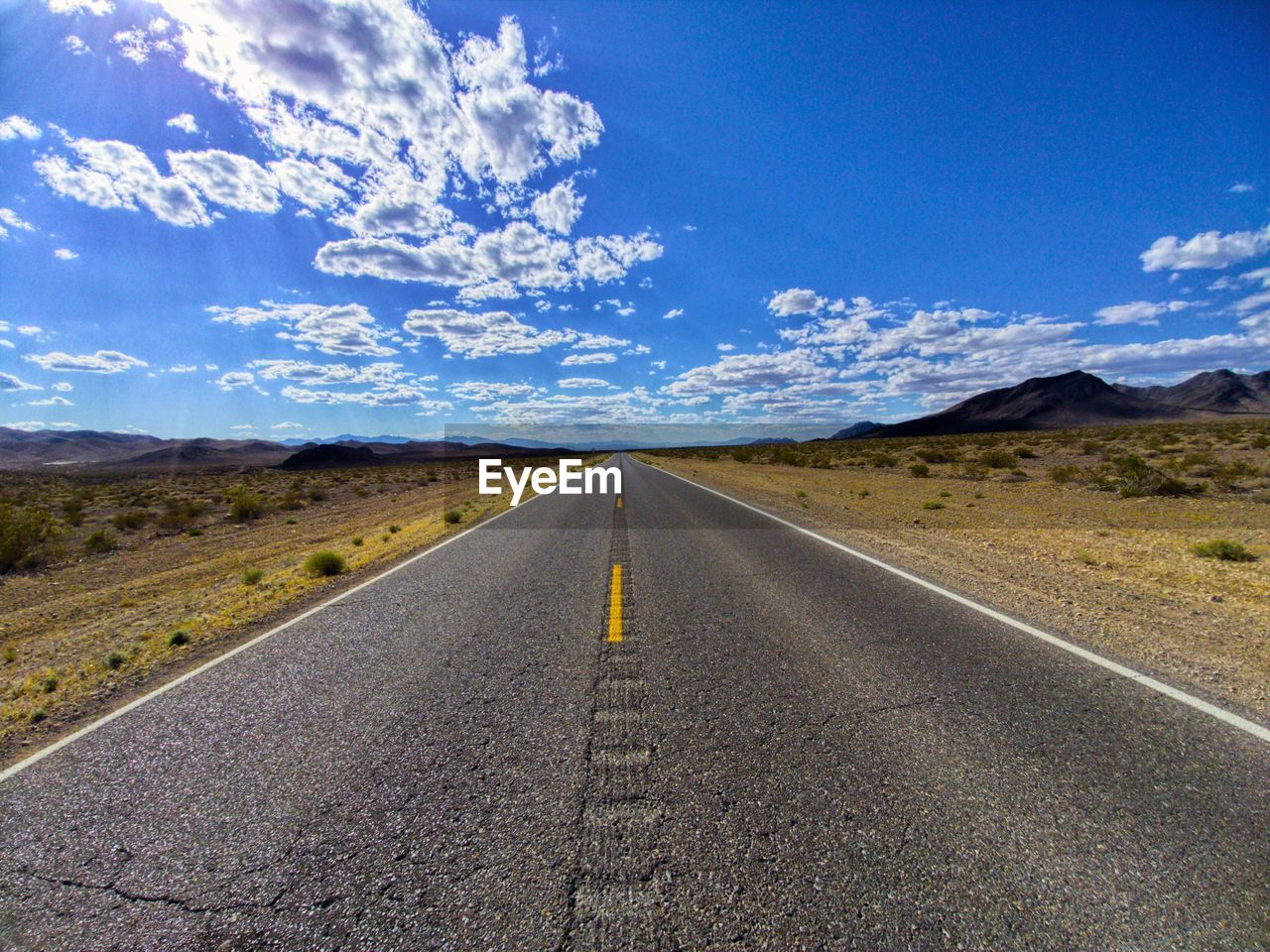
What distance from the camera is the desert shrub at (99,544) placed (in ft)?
50.2

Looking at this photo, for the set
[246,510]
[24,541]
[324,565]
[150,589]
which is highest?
[324,565]

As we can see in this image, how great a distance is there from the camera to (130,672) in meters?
4.96

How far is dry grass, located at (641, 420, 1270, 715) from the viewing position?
16.2 feet

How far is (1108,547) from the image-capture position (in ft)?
30.0

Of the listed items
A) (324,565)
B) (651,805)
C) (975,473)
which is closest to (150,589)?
(324,565)

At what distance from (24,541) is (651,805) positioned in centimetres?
1869

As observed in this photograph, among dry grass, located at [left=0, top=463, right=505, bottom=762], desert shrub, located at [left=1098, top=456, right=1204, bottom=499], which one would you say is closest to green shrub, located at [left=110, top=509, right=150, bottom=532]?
dry grass, located at [left=0, top=463, right=505, bottom=762]

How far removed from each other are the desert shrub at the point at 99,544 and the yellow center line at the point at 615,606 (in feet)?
54.0

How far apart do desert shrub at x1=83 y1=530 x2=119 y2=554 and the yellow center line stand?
16.5 m

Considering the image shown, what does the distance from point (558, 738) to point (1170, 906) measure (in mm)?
2868

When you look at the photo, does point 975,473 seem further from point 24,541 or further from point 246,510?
point 24,541

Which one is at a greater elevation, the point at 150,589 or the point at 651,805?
the point at 651,805

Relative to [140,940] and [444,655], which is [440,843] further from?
[444,655]

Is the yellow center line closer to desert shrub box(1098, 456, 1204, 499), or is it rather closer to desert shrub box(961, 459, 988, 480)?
desert shrub box(1098, 456, 1204, 499)
